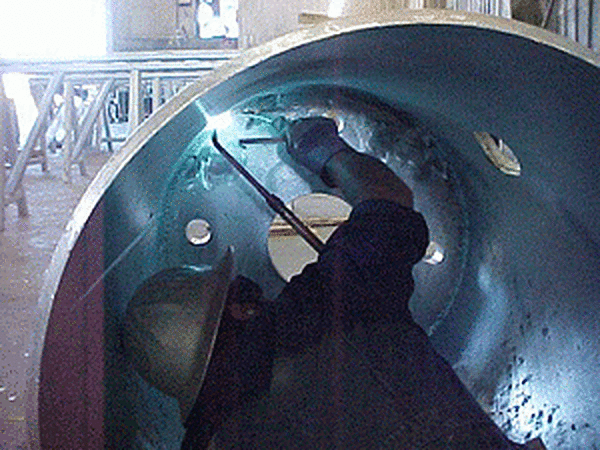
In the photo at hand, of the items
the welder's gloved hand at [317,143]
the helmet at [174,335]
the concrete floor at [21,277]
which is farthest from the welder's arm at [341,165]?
the concrete floor at [21,277]

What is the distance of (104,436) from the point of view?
831 millimetres

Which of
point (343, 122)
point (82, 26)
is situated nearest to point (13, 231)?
point (343, 122)

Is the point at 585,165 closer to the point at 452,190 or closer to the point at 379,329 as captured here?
the point at 379,329

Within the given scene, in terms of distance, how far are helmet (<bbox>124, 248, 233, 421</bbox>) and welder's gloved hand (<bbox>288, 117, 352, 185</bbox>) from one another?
390 millimetres

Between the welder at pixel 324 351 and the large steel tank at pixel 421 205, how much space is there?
8cm

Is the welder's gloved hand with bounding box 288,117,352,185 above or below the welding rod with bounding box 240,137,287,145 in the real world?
above

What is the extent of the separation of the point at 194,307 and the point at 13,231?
2.00 metres

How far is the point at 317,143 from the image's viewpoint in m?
1.25

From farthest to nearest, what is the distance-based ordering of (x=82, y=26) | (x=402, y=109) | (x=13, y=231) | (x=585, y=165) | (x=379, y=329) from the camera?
(x=82, y=26) < (x=13, y=231) < (x=402, y=109) < (x=379, y=329) < (x=585, y=165)

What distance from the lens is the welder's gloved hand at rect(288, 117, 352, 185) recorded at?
1217 mm

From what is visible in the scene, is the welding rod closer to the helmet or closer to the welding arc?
the welding arc

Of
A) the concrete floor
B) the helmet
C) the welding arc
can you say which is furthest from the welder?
the concrete floor

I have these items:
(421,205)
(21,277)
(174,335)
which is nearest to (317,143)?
(421,205)

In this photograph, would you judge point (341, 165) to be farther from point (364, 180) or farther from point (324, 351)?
point (324, 351)
